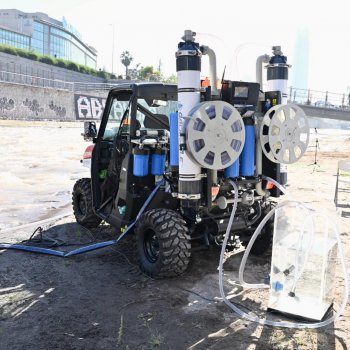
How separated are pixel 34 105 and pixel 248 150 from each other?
1485 inches

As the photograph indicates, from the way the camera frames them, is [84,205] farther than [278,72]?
Yes

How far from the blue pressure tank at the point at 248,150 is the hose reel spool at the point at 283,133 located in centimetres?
11

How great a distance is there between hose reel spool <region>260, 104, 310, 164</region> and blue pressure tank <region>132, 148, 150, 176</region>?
127 cm

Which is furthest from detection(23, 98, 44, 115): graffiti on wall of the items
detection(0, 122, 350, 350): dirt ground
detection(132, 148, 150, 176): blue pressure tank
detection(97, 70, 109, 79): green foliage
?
detection(132, 148, 150, 176): blue pressure tank

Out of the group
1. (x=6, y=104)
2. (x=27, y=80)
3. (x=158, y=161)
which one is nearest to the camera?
(x=158, y=161)

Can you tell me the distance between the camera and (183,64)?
3.92 metres

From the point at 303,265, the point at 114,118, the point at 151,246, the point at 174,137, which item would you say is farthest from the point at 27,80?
the point at 303,265

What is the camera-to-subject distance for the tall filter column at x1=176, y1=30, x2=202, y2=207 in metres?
3.91

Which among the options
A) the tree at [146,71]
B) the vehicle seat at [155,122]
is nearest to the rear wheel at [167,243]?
the vehicle seat at [155,122]

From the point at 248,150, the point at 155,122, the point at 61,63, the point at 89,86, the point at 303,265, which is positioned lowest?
the point at 303,265

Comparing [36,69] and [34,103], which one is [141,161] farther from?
[36,69]

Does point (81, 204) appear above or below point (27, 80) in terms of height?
below

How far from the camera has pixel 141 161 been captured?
465cm

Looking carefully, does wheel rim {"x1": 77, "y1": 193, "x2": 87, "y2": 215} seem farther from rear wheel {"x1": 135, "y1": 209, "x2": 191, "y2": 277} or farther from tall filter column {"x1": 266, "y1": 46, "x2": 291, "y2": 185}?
tall filter column {"x1": 266, "y1": 46, "x2": 291, "y2": 185}
